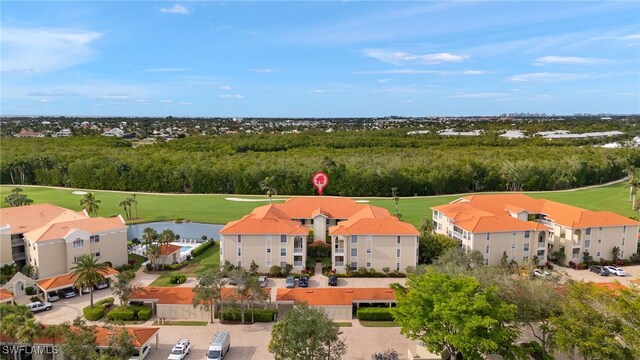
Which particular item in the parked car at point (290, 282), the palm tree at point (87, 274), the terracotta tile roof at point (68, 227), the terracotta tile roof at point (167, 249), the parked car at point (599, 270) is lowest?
the parked car at point (290, 282)

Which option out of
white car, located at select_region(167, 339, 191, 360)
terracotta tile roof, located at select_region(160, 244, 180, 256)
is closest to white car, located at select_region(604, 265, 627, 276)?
white car, located at select_region(167, 339, 191, 360)

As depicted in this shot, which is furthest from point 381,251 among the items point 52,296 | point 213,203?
point 213,203

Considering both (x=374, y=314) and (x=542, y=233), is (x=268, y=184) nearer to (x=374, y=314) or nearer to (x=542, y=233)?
(x=542, y=233)

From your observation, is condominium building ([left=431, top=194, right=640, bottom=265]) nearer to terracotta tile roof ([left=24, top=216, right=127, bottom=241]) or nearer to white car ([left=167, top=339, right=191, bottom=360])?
white car ([left=167, top=339, right=191, bottom=360])

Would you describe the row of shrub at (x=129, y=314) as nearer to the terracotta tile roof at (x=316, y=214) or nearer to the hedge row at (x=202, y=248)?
the terracotta tile roof at (x=316, y=214)

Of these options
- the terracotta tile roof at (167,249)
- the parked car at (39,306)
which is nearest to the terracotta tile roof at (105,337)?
the parked car at (39,306)
